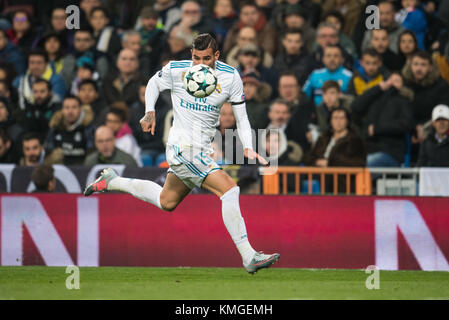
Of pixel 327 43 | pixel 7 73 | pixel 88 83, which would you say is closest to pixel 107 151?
pixel 88 83

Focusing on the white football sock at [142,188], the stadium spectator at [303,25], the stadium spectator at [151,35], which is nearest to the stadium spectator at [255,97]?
the stadium spectator at [303,25]

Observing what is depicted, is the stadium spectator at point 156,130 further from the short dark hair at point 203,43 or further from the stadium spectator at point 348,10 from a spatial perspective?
the short dark hair at point 203,43

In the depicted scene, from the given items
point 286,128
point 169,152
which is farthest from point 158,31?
point 169,152

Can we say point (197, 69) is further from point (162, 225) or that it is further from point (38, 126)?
point (38, 126)

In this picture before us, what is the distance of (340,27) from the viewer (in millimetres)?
15039

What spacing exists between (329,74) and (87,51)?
4685 mm

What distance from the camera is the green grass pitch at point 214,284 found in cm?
810

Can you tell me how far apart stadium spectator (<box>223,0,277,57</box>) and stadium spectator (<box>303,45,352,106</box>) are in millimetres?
1331

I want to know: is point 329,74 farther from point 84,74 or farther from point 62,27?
point 62,27

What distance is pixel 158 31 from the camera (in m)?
16.0

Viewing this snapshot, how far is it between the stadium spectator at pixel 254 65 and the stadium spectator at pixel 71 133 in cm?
262

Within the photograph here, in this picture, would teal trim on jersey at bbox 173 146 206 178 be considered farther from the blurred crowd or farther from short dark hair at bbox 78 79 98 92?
short dark hair at bbox 78 79 98 92

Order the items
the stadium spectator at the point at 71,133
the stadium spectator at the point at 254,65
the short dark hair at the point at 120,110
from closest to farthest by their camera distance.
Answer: the stadium spectator at the point at 71,133, the short dark hair at the point at 120,110, the stadium spectator at the point at 254,65

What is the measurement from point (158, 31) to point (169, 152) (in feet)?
23.8
